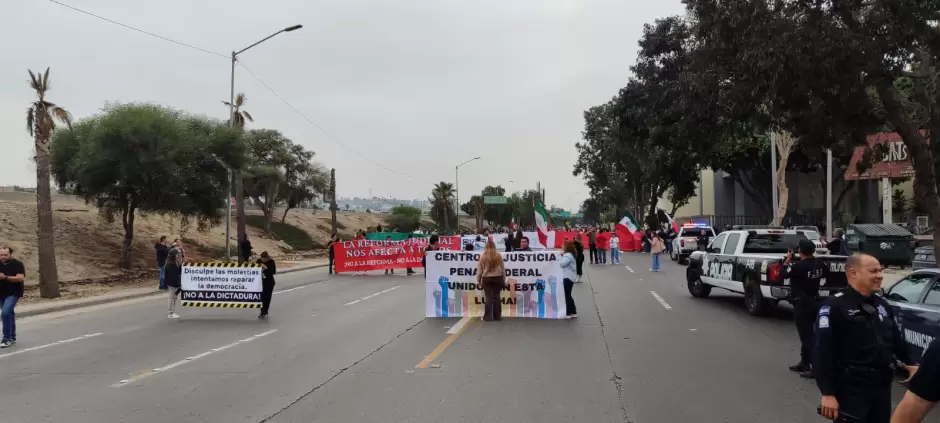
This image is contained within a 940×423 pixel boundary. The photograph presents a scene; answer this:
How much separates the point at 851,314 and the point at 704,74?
9707 mm

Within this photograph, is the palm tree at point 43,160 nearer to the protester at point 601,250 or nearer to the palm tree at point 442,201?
the protester at point 601,250

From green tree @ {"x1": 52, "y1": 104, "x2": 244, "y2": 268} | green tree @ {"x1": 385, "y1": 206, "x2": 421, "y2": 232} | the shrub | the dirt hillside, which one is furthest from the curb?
green tree @ {"x1": 385, "y1": 206, "x2": 421, "y2": 232}

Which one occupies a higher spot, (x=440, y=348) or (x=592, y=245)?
(x=592, y=245)

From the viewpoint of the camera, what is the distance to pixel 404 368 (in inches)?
338

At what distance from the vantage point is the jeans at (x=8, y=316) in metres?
10.7

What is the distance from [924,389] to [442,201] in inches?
3700

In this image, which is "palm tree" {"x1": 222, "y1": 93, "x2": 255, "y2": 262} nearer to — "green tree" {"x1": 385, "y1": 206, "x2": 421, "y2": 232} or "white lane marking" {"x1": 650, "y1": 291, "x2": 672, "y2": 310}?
"white lane marking" {"x1": 650, "y1": 291, "x2": 672, "y2": 310}

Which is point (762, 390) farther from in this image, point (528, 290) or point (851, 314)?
point (528, 290)

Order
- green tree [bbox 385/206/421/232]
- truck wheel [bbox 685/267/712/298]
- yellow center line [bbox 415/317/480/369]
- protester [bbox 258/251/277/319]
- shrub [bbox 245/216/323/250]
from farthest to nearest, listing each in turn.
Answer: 1. green tree [bbox 385/206/421/232]
2. shrub [bbox 245/216/323/250]
3. truck wheel [bbox 685/267/712/298]
4. protester [bbox 258/251/277/319]
5. yellow center line [bbox 415/317/480/369]

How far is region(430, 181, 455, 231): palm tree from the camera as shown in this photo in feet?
312

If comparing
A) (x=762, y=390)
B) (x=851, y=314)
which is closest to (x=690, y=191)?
(x=762, y=390)

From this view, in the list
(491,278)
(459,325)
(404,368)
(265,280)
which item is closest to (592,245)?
(491,278)

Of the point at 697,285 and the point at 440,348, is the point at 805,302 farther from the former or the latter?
the point at 697,285

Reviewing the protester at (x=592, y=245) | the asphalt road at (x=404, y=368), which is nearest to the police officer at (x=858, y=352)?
the asphalt road at (x=404, y=368)
